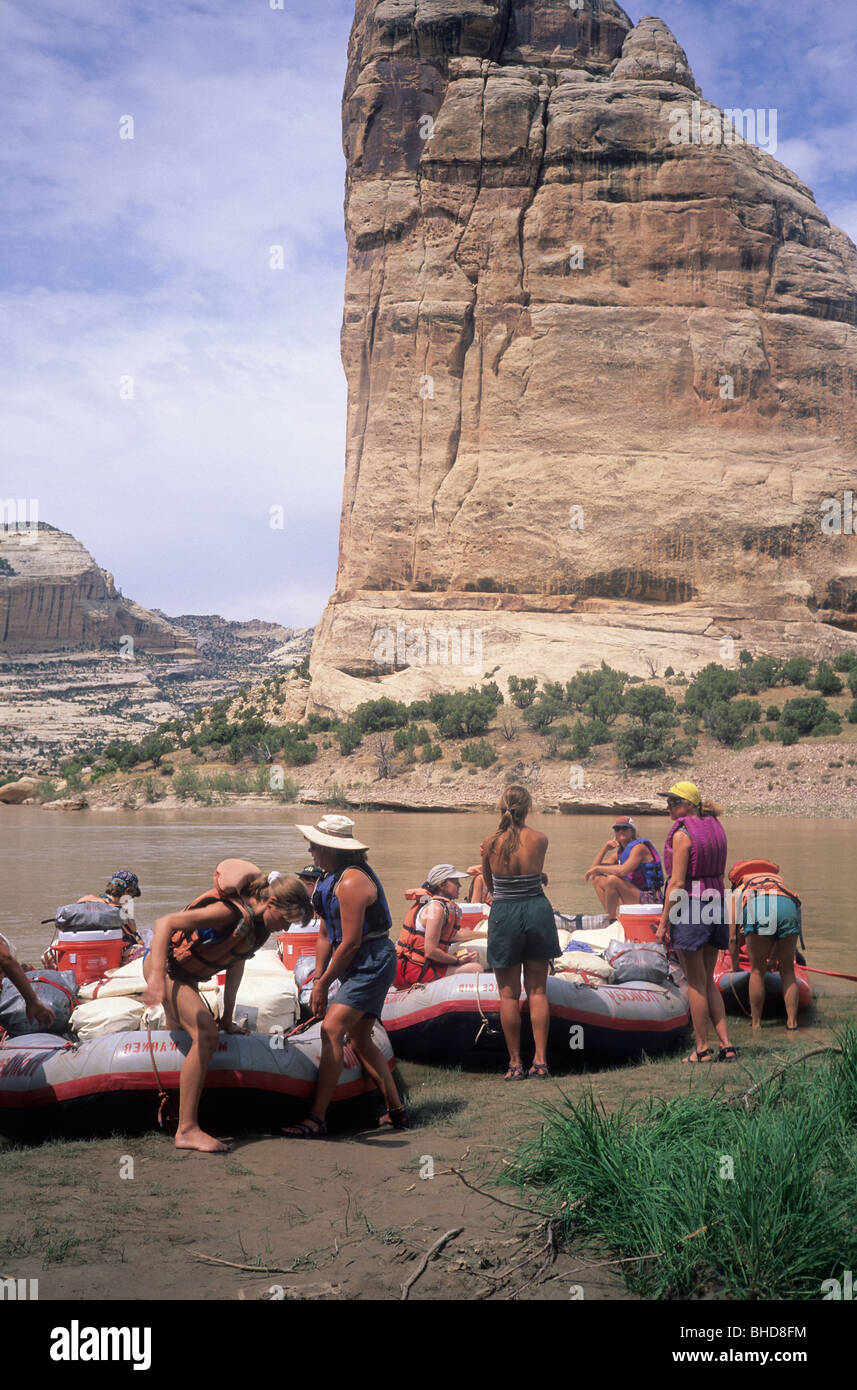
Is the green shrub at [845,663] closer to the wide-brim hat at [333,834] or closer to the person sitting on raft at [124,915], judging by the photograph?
the person sitting on raft at [124,915]

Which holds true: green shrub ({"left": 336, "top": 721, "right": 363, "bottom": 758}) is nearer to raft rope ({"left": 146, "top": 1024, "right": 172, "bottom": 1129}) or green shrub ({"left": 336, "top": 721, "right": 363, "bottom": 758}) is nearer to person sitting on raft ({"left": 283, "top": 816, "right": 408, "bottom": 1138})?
person sitting on raft ({"left": 283, "top": 816, "right": 408, "bottom": 1138})

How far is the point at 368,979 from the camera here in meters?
5.54

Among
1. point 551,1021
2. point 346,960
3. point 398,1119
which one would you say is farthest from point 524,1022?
Result: point 346,960

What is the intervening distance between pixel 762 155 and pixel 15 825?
5048 centimetres

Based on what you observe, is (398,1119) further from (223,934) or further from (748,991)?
(748,991)

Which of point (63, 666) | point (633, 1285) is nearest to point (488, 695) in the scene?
point (633, 1285)

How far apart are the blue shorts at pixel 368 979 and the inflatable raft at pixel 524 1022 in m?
1.33

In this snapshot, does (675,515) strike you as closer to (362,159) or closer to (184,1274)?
(362,159)

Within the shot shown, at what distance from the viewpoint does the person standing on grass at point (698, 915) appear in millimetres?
6562

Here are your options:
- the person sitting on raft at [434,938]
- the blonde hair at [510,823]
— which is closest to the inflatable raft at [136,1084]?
the blonde hair at [510,823]

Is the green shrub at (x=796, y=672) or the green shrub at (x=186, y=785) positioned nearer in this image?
the green shrub at (x=186, y=785)

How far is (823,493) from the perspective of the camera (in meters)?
51.6

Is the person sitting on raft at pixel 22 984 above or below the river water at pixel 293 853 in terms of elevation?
above

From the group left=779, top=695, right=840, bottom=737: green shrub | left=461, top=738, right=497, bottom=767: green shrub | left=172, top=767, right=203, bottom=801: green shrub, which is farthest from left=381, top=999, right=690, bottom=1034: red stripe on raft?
left=172, top=767, right=203, bottom=801: green shrub
